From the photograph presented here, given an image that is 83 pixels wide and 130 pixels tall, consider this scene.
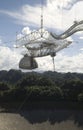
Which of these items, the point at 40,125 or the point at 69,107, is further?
the point at 69,107

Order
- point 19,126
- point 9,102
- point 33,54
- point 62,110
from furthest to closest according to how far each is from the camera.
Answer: point 9,102
point 62,110
point 19,126
point 33,54

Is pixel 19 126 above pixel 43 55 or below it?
below

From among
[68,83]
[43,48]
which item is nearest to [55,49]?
[43,48]

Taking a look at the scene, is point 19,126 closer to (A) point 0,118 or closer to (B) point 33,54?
(A) point 0,118

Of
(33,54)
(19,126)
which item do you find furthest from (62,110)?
(33,54)

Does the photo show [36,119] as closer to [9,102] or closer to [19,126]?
[19,126]

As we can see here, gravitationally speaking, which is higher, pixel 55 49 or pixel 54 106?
pixel 55 49

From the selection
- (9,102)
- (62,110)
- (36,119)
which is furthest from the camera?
(9,102)

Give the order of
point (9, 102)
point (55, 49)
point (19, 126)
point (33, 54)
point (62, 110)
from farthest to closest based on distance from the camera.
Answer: point (9, 102) → point (62, 110) → point (19, 126) → point (33, 54) → point (55, 49)

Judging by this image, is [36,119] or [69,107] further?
[69,107]
